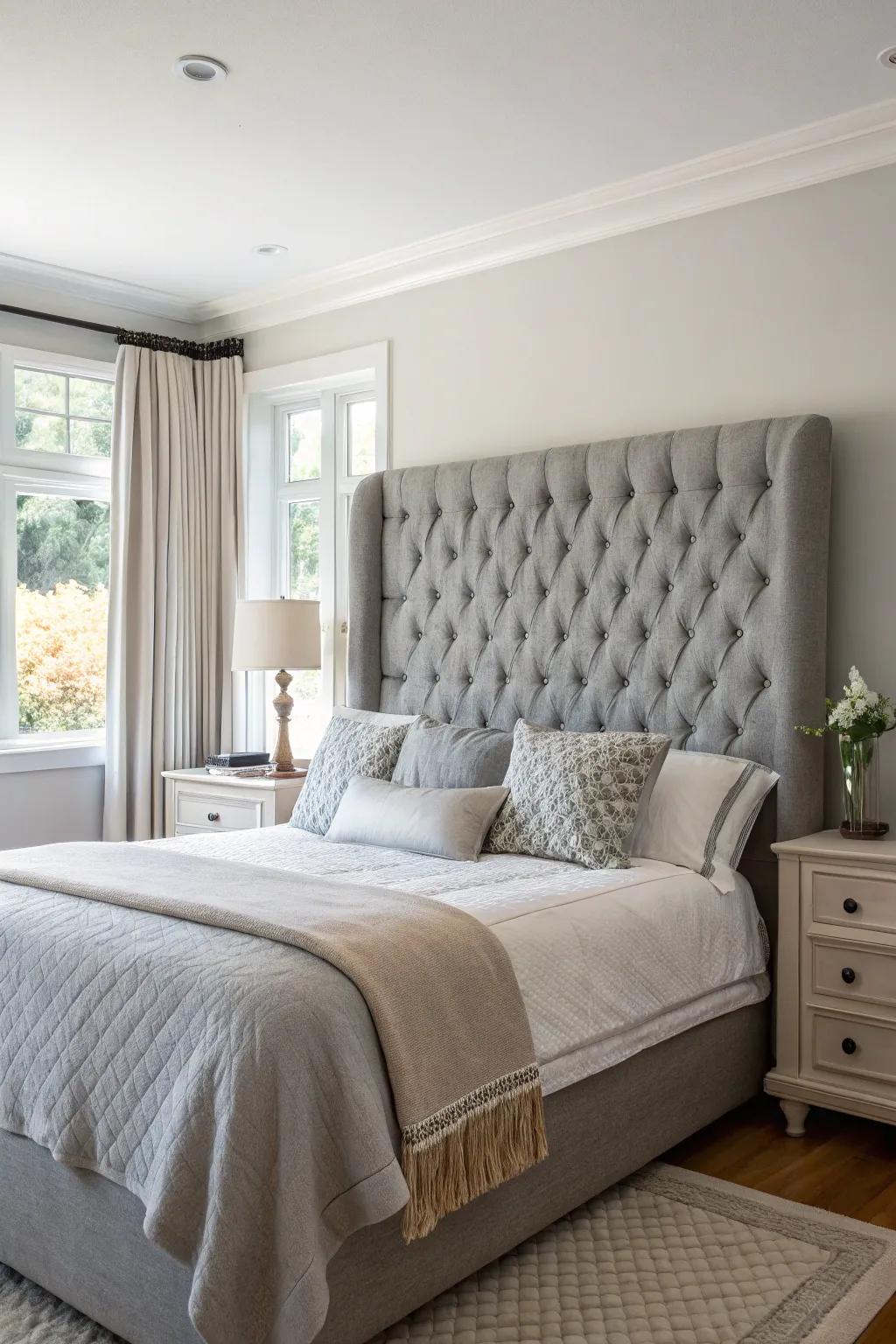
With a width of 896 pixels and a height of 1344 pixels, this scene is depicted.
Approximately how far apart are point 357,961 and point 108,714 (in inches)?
116

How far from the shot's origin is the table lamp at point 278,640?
4441 millimetres

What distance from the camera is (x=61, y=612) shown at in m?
4.76

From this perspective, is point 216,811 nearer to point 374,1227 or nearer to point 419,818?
point 419,818

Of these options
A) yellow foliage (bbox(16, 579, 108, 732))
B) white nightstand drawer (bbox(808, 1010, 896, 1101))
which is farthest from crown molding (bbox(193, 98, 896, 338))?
white nightstand drawer (bbox(808, 1010, 896, 1101))

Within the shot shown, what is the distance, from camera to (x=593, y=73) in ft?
9.66

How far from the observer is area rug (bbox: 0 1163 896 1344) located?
210 cm

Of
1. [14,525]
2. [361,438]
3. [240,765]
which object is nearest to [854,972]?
[240,765]

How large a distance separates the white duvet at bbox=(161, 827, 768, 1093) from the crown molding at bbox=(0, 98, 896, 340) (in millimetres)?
2003

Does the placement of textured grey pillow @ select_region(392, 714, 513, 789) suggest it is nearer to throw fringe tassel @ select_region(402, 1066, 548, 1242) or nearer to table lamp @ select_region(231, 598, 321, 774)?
table lamp @ select_region(231, 598, 321, 774)

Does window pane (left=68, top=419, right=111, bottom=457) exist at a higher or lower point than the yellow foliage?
higher

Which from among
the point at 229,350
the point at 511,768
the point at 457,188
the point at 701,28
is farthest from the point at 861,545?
the point at 229,350

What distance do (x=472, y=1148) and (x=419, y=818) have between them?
127 centimetres

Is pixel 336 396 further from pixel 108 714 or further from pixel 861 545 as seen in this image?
pixel 861 545

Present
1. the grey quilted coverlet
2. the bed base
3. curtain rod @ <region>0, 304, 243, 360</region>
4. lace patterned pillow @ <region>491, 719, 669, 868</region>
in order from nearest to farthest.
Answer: the grey quilted coverlet, the bed base, lace patterned pillow @ <region>491, 719, 669, 868</region>, curtain rod @ <region>0, 304, 243, 360</region>
